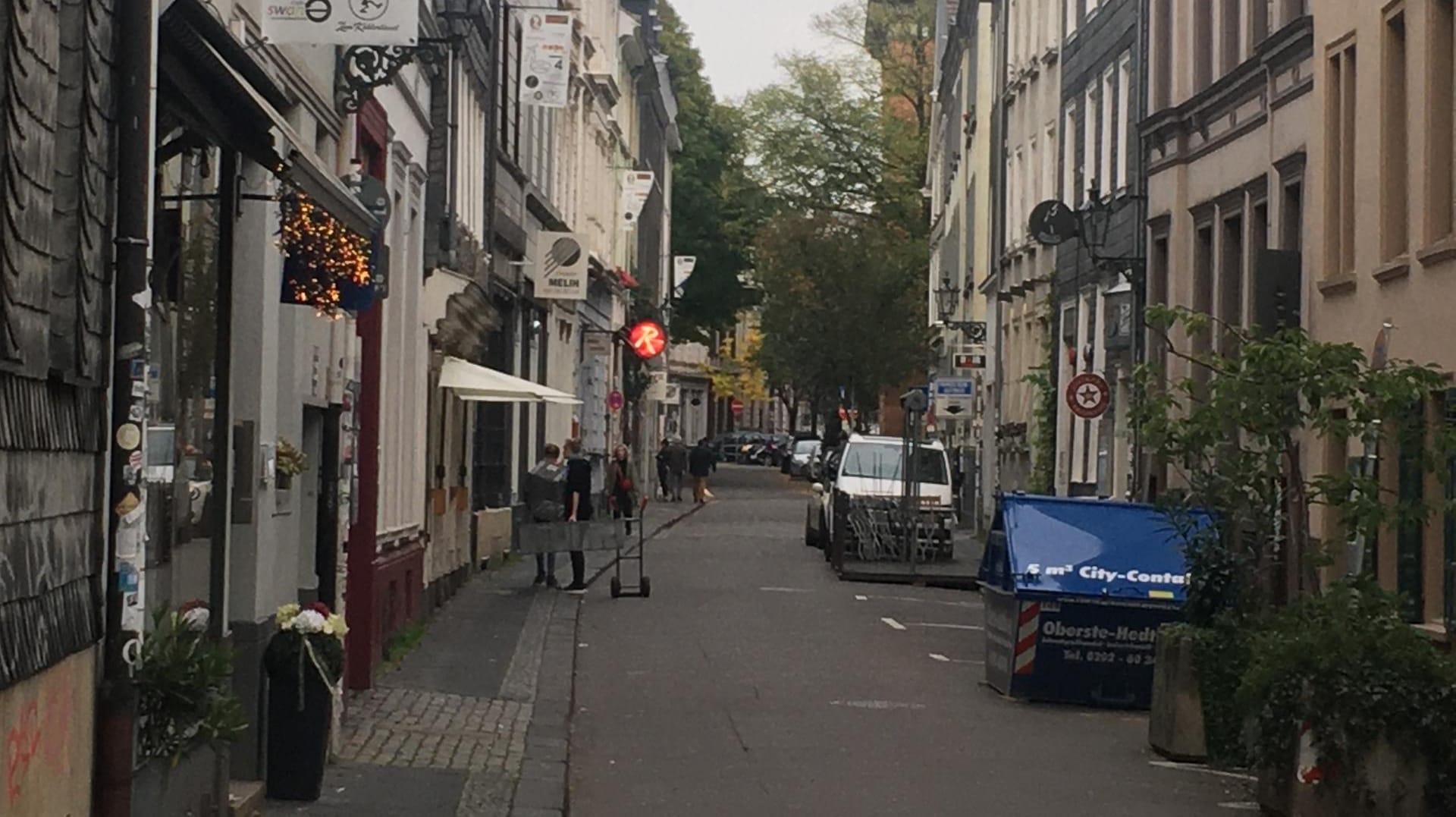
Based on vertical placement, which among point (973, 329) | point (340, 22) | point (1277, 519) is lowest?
point (1277, 519)

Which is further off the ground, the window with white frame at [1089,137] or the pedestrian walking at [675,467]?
the window with white frame at [1089,137]

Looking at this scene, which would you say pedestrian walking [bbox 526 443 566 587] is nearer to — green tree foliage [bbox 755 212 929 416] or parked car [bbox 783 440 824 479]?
green tree foliage [bbox 755 212 929 416]

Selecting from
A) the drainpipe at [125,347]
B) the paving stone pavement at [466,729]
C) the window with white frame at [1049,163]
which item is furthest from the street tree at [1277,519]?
the window with white frame at [1049,163]

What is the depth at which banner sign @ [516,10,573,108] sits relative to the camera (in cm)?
3381

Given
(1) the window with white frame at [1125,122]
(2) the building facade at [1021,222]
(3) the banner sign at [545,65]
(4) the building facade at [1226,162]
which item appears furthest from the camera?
(2) the building facade at [1021,222]

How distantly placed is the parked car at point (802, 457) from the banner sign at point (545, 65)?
47.2m

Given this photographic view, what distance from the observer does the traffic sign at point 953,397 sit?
44250 mm

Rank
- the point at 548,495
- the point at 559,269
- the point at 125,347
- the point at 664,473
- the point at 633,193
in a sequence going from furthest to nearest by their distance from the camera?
the point at 664,473 → the point at 633,193 → the point at 559,269 → the point at 548,495 → the point at 125,347

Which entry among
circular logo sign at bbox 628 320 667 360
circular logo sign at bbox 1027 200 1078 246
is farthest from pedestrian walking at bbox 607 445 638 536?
circular logo sign at bbox 628 320 667 360

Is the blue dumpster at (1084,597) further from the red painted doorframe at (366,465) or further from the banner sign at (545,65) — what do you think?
the banner sign at (545,65)

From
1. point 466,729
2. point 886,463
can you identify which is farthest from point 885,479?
point 466,729

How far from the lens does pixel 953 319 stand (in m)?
63.0

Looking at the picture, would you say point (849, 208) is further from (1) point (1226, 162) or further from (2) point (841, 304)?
(1) point (1226, 162)

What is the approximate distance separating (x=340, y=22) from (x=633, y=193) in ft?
141
